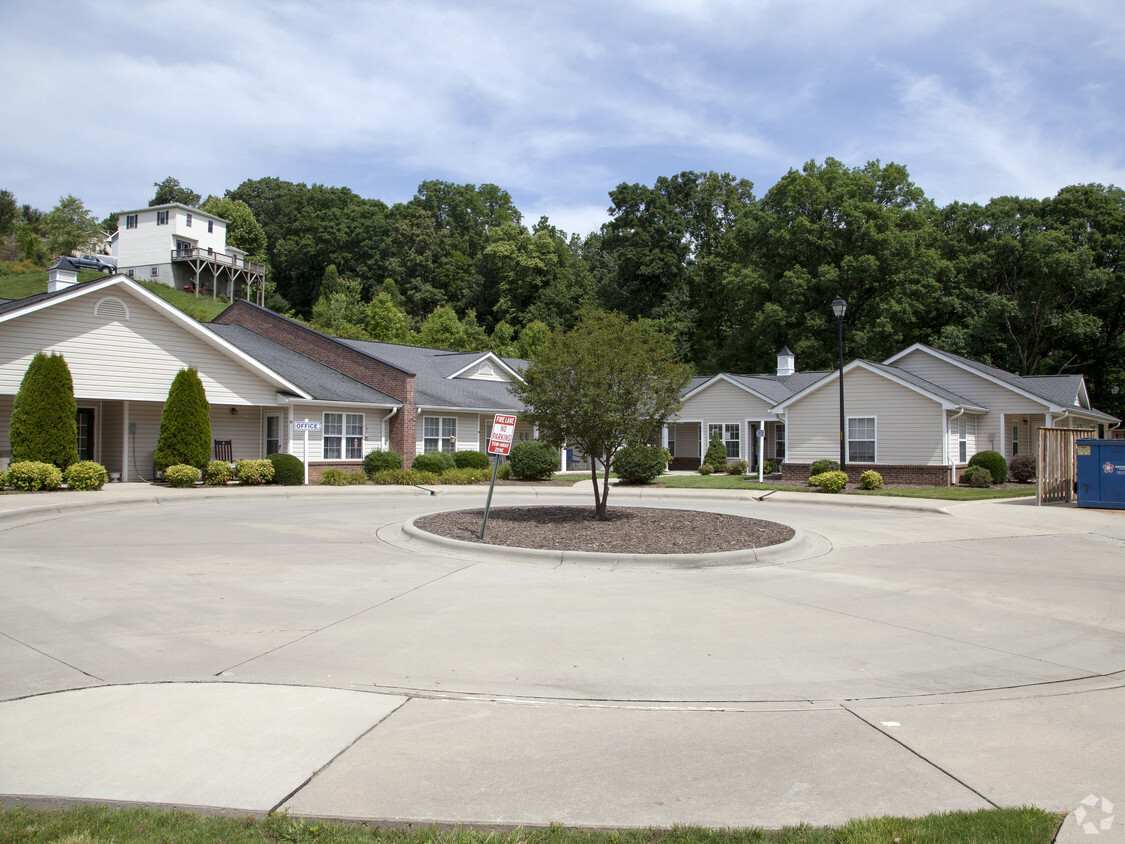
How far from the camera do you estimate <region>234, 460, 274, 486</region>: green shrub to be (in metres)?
24.1

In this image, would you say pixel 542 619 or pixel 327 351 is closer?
pixel 542 619

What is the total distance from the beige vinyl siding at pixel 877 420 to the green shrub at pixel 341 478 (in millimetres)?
17119

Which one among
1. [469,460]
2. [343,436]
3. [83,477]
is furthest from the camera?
[469,460]

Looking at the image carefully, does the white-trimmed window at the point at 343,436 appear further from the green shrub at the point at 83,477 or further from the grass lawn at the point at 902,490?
the grass lawn at the point at 902,490

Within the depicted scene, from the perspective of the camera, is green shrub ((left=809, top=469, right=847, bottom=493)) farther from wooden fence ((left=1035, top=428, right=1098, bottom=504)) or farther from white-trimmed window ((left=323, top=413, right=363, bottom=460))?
white-trimmed window ((left=323, top=413, right=363, bottom=460))

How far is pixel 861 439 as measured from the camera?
30469 millimetres

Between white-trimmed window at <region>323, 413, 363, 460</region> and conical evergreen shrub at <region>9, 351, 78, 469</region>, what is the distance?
8.17 m

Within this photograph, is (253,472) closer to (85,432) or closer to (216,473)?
(216,473)

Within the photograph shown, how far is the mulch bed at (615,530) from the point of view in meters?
12.2

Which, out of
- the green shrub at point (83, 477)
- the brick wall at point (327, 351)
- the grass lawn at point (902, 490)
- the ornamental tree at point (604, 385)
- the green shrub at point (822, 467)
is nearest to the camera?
the ornamental tree at point (604, 385)

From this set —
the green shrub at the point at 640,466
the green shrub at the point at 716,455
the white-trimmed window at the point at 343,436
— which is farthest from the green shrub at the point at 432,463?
the green shrub at the point at 716,455

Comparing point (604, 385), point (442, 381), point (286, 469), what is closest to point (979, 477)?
point (604, 385)

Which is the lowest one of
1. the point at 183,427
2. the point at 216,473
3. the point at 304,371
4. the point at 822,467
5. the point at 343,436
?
the point at 822,467

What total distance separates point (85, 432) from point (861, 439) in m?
27.6
